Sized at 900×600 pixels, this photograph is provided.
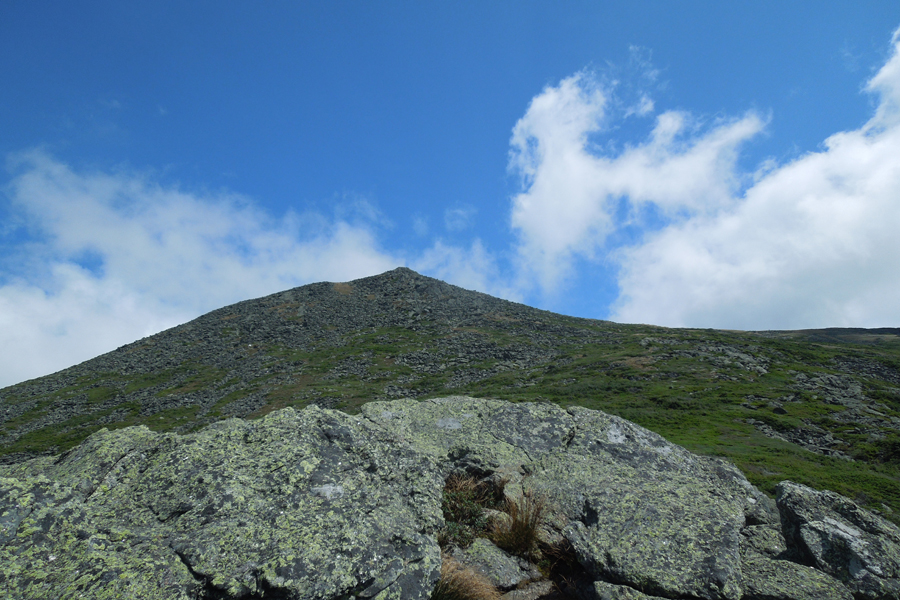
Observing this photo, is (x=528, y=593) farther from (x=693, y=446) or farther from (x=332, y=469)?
(x=693, y=446)

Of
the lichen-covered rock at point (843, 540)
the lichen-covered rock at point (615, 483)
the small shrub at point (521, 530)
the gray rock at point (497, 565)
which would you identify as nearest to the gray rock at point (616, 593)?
the lichen-covered rock at point (615, 483)

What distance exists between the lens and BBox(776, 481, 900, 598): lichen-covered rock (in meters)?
7.22

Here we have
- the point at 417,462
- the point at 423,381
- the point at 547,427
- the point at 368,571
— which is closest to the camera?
the point at 368,571

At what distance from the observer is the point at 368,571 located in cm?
624

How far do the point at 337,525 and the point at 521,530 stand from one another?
3.95 metres

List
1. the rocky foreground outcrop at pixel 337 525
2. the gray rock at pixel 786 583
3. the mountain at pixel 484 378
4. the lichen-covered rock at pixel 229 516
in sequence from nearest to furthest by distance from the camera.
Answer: the lichen-covered rock at pixel 229 516 < the rocky foreground outcrop at pixel 337 525 < the gray rock at pixel 786 583 < the mountain at pixel 484 378

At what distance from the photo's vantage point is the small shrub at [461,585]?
687 centimetres

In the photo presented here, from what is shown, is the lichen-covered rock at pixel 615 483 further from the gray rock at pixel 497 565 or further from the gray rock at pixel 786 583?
the gray rock at pixel 497 565

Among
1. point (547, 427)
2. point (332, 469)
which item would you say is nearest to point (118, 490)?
point (332, 469)

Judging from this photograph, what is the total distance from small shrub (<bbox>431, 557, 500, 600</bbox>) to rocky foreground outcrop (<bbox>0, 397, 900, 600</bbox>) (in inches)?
17.8

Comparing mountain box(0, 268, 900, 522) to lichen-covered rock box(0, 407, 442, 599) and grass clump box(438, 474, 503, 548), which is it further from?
lichen-covered rock box(0, 407, 442, 599)

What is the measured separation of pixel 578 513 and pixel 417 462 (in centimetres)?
354

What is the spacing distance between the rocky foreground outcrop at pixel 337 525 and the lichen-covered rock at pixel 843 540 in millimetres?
27

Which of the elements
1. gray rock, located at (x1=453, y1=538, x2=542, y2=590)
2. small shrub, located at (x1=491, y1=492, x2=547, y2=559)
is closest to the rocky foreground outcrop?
gray rock, located at (x1=453, y1=538, x2=542, y2=590)
